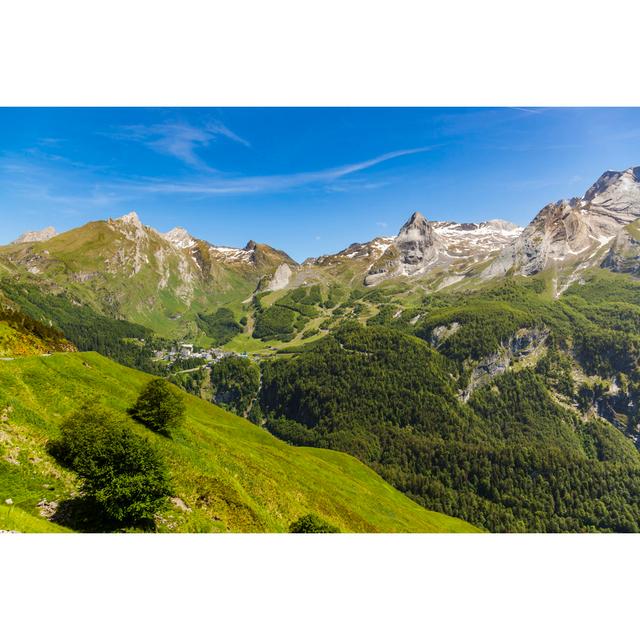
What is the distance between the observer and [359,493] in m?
66.7

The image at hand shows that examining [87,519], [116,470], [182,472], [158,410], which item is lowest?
[182,472]

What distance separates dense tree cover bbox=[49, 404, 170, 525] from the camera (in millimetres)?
23500

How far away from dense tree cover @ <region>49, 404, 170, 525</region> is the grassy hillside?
6.33 feet

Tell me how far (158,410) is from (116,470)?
1689cm

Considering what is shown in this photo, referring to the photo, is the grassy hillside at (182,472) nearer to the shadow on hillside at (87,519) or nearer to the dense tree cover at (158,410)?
the shadow on hillside at (87,519)

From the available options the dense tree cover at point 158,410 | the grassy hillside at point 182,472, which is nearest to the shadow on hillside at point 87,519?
the grassy hillside at point 182,472

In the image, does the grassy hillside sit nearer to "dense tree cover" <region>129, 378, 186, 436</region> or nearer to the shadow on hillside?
the shadow on hillside

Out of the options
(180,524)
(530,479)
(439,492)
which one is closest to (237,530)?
(180,524)

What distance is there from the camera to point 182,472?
34938 millimetres

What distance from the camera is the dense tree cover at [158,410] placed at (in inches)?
1606

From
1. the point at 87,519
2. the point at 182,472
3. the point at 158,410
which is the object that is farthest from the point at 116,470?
the point at 158,410

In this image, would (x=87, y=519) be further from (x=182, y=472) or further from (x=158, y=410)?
(x=158, y=410)

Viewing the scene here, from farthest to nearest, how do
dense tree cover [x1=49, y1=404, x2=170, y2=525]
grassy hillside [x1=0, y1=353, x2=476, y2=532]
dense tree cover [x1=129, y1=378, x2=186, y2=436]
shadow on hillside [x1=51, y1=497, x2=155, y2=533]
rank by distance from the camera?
dense tree cover [x1=129, y1=378, x2=186, y2=436] → grassy hillside [x1=0, y1=353, x2=476, y2=532] → shadow on hillside [x1=51, y1=497, x2=155, y2=533] → dense tree cover [x1=49, y1=404, x2=170, y2=525]

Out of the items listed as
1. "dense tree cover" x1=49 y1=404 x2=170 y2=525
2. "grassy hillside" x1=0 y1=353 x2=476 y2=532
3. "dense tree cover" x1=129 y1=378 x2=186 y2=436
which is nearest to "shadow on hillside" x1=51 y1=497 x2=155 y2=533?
"dense tree cover" x1=49 y1=404 x2=170 y2=525
